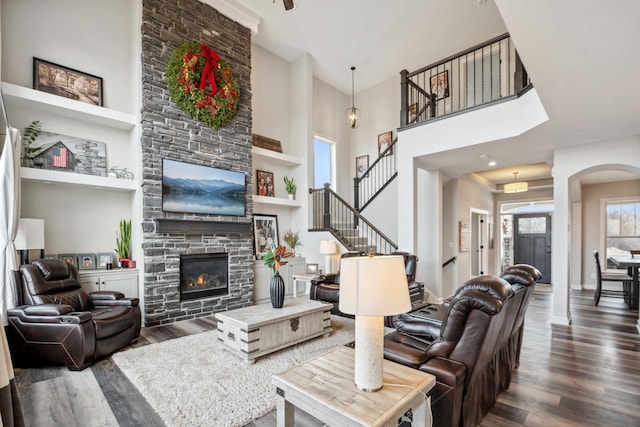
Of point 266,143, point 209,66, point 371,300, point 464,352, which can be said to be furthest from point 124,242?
point 464,352

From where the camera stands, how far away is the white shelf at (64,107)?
3727 millimetres

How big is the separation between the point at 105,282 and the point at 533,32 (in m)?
5.51

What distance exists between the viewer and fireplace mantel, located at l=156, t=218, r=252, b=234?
4.66 meters

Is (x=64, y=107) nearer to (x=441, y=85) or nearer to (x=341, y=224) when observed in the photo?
(x=341, y=224)

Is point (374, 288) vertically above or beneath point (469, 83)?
beneath

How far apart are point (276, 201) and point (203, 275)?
2.18m

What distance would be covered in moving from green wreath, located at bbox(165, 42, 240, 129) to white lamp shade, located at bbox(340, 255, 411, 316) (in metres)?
4.66

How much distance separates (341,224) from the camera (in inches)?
304

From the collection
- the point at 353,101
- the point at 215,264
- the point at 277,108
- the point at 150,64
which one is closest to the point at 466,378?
the point at 215,264

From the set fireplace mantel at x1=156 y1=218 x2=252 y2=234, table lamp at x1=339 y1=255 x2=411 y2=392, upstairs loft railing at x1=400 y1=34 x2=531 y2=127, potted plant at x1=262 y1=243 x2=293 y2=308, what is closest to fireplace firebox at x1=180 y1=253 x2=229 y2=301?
fireplace mantel at x1=156 y1=218 x2=252 y2=234

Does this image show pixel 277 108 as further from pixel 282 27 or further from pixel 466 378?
pixel 466 378

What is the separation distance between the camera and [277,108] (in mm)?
7223

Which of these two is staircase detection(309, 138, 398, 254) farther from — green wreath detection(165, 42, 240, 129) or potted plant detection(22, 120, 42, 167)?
potted plant detection(22, 120, 42, 167)

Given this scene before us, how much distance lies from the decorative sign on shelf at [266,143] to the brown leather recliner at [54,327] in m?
4.15
